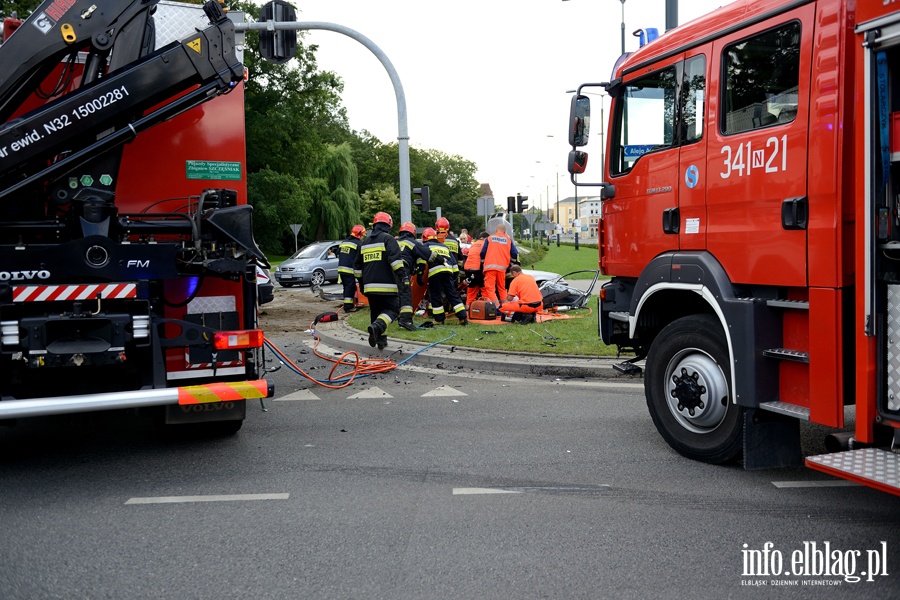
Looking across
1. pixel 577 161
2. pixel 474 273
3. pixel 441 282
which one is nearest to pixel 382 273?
pixel 441 282

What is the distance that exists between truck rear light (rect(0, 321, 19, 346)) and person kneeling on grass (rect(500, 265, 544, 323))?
28.5 ft

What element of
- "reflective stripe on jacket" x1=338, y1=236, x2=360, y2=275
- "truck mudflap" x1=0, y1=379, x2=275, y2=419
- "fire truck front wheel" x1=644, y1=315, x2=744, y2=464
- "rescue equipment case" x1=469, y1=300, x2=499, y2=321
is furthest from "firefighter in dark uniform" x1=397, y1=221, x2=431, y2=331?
"fire truck front wheel" x1=644, y1=315, x2=744, y2=464

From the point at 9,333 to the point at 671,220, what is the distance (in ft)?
14.3

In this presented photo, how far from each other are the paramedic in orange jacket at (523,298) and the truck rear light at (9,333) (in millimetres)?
8695

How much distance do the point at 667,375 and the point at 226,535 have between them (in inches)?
120

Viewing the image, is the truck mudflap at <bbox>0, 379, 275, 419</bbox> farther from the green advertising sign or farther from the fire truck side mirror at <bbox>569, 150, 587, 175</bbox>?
the fire truck side mirror at <bbox>569, 150, 587, 175</bbox>

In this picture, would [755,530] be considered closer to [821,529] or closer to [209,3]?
[821,529]

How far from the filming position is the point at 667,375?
17.8ft

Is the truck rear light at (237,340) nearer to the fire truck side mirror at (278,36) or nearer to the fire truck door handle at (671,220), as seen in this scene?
the fire truck door handle at (671,220)

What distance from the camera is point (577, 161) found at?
636cm

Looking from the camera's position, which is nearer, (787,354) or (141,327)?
(787,354)

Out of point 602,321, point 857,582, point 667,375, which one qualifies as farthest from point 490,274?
point 857,582

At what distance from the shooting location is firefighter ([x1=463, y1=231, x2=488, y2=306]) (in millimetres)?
13820

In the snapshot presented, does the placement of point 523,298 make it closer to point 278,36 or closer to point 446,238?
point 446,238
